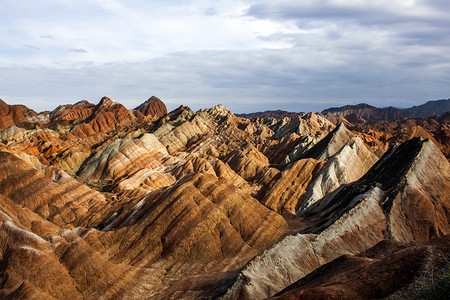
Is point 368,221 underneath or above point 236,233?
above

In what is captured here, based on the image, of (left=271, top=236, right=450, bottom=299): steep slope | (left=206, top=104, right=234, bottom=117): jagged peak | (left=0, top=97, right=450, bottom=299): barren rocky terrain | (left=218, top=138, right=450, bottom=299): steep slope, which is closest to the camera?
(left=271, top=236, right=450, bottom=299): steep slope

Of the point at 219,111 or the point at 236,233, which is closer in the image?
the point at 236,233

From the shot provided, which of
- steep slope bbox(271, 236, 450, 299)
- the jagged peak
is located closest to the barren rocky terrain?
steep slope bbox(271, 236, 450, 299)

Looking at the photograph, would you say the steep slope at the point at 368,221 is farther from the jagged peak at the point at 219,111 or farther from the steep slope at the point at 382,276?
the jagged peak at the point at 219,111

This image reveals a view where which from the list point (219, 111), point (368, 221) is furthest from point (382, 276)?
point (219, 111)

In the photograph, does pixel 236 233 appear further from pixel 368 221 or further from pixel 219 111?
pixel 219 111

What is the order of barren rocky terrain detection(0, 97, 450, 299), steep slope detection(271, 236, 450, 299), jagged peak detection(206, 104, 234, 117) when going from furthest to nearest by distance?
jagged peak detection(206, 104, 234, 117) < barren rocky terrain detection(0, 97, 450, 299) < steep slope detection(271, 236, 450, 299)

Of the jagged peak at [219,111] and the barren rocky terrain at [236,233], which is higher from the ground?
the jagged peak at [219,111]

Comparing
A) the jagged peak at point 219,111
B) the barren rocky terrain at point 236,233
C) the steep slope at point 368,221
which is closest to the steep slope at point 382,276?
the barren rocky terrain at point 236,233

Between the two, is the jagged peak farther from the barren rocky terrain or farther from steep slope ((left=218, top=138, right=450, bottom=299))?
steep slope ((left=218, top=138, right=450, bottom=299))

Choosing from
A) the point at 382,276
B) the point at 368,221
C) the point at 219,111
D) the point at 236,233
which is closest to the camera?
the point at 382,276

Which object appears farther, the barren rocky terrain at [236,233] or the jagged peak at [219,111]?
the jagged peak at [219,111]
